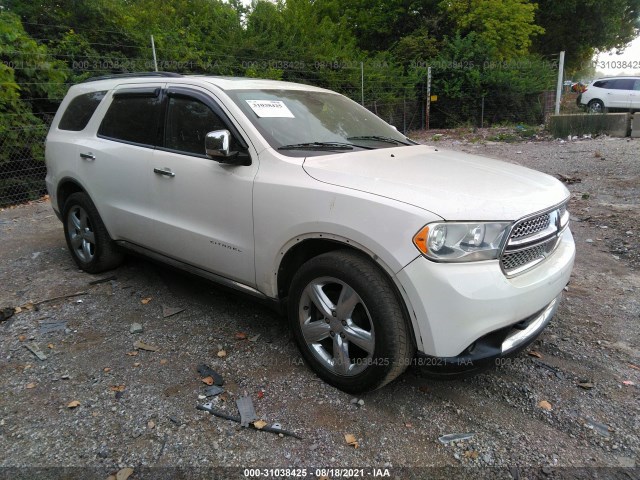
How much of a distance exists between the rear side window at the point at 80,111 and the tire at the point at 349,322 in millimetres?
2847

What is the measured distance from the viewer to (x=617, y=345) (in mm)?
3252

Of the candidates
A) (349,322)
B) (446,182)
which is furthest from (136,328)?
(446,182)

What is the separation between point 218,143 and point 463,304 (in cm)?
170

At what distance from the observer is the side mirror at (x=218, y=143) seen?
2887mm

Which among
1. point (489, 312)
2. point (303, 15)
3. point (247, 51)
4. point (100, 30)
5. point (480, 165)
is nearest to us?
point (489, 312)

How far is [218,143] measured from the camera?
2889mm

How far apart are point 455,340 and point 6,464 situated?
7.30 ft

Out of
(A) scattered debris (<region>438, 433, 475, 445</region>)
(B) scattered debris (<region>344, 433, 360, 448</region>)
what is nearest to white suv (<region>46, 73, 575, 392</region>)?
(B) scattered debris (<region>344, 433, 360, 448</region>)

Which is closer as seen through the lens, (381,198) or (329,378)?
(381,198)

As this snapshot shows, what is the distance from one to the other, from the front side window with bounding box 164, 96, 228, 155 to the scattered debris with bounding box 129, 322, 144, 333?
1.36 metres

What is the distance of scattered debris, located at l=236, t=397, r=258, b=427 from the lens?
8.39 feet

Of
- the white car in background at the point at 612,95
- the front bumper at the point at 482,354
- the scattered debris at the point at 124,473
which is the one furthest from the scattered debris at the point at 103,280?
the white car in background at the point at 612,95

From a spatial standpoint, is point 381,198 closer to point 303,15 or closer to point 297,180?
point 297,180

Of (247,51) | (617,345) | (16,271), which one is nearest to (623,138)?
(247,51)
